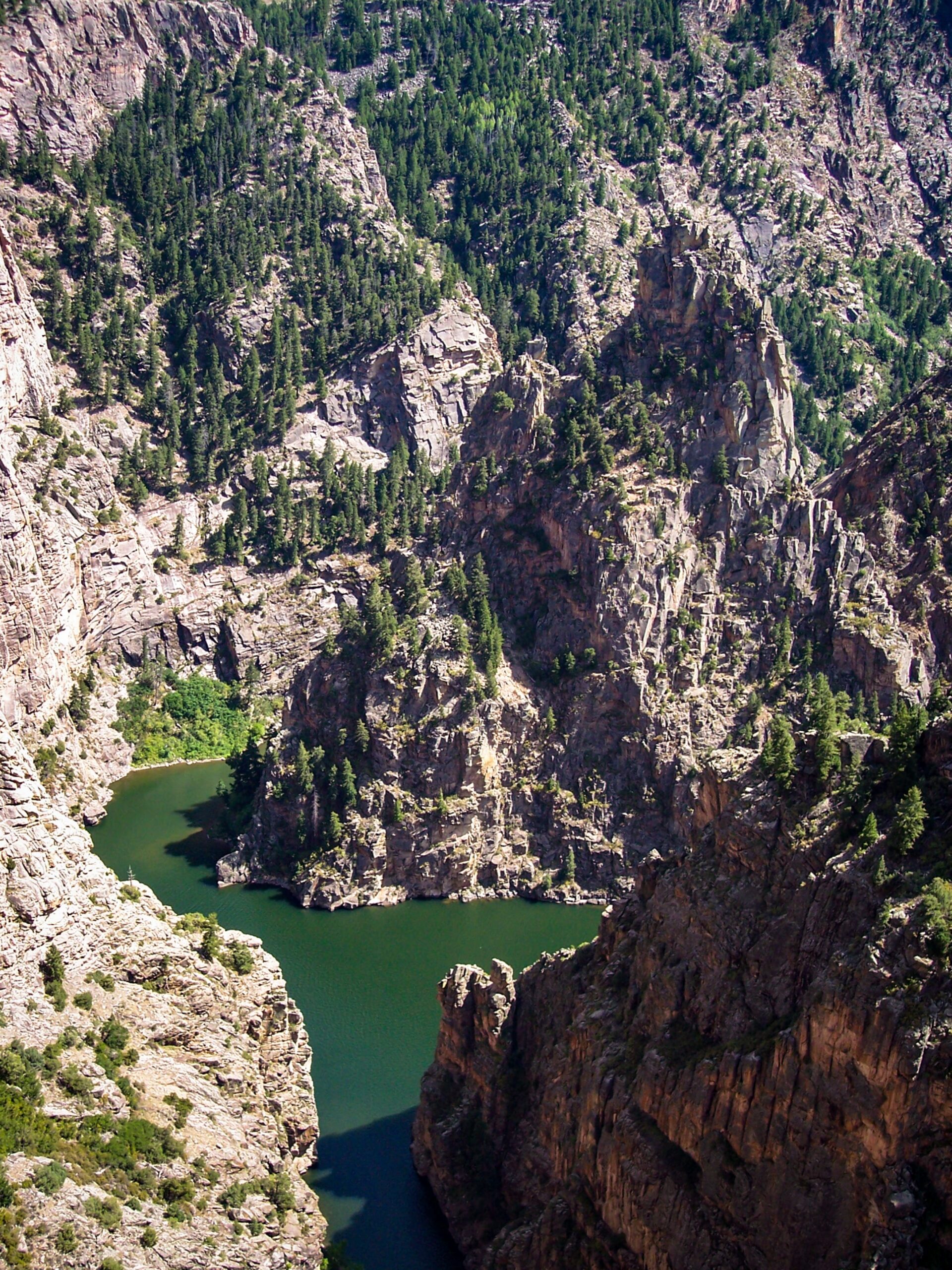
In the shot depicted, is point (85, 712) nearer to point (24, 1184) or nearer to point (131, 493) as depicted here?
point (131, 493)

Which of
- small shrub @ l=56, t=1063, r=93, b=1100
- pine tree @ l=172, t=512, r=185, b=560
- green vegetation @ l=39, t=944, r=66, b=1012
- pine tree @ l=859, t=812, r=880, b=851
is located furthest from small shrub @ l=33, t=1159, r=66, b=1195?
pine tree @ l=172, t=512, r=185, b=560

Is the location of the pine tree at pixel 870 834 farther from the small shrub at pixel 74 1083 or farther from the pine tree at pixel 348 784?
the pine tree at pixel 348 784

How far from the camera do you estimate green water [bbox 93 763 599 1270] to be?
77438 mm

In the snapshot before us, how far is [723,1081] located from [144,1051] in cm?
2809

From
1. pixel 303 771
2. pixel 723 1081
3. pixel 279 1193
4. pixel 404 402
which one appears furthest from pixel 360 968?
pixel 404 402

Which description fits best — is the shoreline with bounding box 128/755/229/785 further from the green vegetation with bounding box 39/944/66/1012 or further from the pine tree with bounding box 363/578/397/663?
the green vegetation with bounding box 39/944/66/1012

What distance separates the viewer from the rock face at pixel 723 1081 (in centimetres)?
4691

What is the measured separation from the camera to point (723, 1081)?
178 feet

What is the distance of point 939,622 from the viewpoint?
134 metres

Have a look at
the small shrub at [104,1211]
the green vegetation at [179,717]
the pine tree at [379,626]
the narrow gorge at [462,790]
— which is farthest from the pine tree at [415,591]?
the small shrub at [104,1211]

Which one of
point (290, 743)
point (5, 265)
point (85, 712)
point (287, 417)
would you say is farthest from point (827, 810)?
point (287, 417)

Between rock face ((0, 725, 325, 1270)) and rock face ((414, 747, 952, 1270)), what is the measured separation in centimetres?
1106

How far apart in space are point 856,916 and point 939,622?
87.5 metres

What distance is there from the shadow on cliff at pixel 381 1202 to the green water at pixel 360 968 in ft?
0.25
